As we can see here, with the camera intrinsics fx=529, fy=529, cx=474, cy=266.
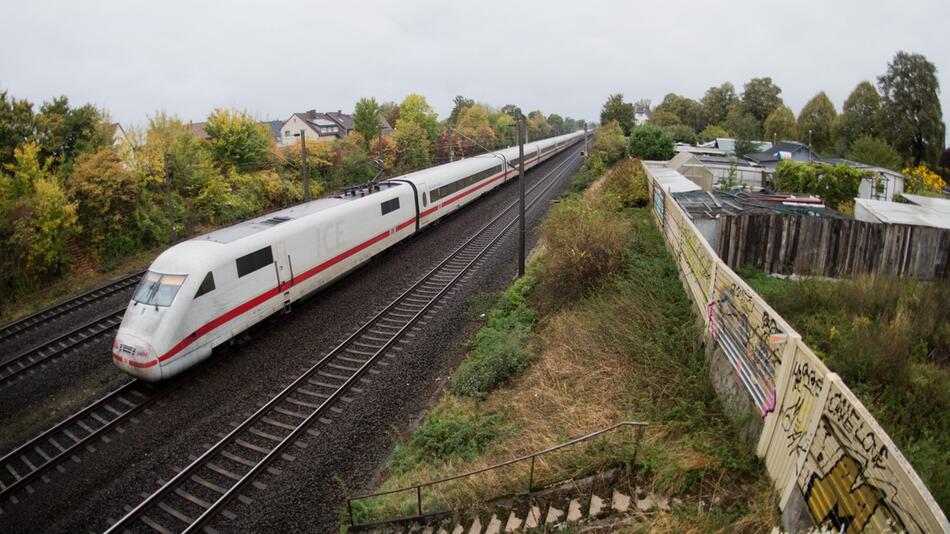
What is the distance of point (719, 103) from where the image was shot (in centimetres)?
7294

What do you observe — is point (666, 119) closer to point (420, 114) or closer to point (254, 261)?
point (420, 114)

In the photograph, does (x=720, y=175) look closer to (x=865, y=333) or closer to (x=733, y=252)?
(x=733, y=252)

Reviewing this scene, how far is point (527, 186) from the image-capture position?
36.1 metres

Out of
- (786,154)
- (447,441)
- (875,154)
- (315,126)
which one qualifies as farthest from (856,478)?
(315,126)

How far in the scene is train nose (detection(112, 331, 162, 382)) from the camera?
10469 millimetres

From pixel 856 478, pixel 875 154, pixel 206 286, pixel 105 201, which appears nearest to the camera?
pixel 856 478

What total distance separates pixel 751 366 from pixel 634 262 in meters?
7.09

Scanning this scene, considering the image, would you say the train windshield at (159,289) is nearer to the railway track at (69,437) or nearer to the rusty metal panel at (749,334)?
the railway track at (69,437)

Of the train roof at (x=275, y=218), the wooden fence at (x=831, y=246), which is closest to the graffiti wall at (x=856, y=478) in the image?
the wooden fence at (x=831, y=246)

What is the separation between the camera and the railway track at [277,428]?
7980mm

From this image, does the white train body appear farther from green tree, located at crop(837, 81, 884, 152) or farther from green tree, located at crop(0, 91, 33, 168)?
green tree, located at crop(837, 81, 884, 152)

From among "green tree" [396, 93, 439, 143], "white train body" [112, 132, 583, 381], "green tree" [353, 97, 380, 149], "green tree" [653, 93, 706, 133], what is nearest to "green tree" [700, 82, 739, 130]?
"green tree" [653, 93, 706, 133]

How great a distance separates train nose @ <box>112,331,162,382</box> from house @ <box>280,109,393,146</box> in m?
59.1

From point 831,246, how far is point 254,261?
13.1 meters
